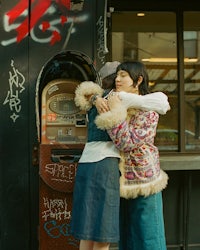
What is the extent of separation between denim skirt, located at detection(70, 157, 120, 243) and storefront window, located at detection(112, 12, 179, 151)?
2.01m

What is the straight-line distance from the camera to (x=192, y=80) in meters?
5.68

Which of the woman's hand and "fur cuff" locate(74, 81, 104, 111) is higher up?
"fur cuff" locate(74, 81, 104, 111)

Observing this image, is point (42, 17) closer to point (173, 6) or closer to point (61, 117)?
point (61, 117)

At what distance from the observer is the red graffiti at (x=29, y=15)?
16.0 ft

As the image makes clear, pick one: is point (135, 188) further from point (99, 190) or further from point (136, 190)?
point (99, 190)

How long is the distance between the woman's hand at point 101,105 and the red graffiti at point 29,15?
1.45m

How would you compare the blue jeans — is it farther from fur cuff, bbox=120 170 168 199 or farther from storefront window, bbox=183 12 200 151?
storefront window, bbox=183 12 200 151

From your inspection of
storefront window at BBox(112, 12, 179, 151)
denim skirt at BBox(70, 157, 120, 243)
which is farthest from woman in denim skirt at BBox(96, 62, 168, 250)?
storefront window at BBox(112, 12, 179, 151)

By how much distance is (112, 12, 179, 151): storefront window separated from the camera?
5.50m

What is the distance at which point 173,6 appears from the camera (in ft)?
18.0

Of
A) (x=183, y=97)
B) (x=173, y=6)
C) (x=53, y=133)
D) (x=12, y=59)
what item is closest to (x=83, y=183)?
(x=53, y=133)

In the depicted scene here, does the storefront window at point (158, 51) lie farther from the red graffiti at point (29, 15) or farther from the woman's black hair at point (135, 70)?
the woman's black hair at point (135, 70)

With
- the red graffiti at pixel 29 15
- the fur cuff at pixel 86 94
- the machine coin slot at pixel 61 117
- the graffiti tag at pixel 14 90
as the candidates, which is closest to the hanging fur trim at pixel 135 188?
the fur cuff at pixel 86 94

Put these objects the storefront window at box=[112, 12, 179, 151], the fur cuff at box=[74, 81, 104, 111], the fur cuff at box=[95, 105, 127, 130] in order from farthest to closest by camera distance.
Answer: the storefront window at box=[112, 12, 179, 151]
the fur cuff at box=[74, 81, 104, 111]
the fur cuff at box=[95, 105, 127, 130]
